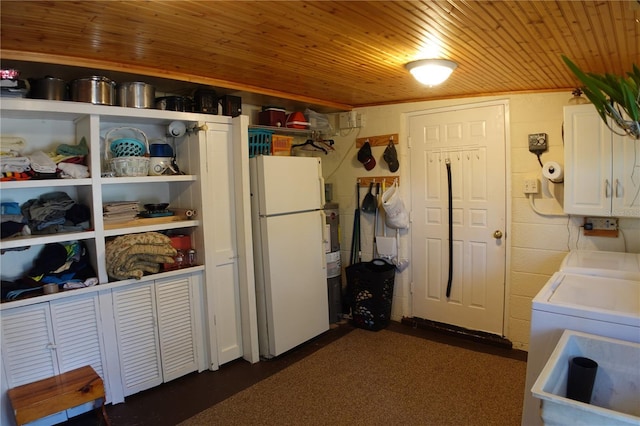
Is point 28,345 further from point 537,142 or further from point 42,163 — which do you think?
point 537,142

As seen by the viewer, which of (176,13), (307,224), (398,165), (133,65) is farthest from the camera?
(398,165)

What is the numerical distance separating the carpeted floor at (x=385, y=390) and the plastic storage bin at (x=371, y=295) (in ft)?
1.25

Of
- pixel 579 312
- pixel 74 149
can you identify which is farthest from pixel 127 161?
pixel 579 312

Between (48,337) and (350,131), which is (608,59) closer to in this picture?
(350,131)

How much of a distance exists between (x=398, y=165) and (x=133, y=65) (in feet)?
Answer: 8.16

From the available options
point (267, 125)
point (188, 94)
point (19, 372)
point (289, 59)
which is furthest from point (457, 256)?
point (19, 372)

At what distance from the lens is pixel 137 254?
2742 millimetres

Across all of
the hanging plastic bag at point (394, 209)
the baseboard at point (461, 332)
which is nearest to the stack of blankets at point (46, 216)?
the hanging plastic bag at point (394, 209)

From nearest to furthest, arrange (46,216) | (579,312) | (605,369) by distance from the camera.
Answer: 1. (605,369)
2. (579,312)
3. (46,216)

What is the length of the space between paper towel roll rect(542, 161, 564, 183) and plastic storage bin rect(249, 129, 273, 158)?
2.26 m

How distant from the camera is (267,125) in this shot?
12.1 feet

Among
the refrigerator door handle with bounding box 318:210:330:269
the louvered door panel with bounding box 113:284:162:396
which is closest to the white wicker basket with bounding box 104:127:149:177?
the louvered door panel with bounding box 113:284:162:396

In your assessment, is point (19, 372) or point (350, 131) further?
point (350, 131)

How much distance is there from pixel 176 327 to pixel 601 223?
326 centimetres
